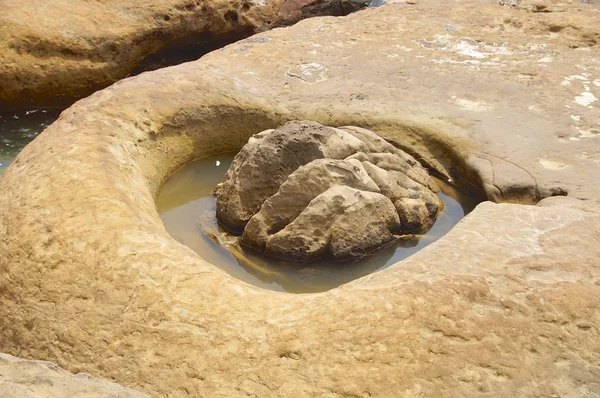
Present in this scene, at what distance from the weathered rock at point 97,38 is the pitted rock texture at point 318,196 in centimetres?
270

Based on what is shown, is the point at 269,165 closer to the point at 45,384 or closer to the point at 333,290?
the point at 333,290

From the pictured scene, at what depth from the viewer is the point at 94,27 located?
637cm

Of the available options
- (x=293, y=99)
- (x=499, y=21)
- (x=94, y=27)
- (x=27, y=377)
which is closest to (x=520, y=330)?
(x=27, y=377)

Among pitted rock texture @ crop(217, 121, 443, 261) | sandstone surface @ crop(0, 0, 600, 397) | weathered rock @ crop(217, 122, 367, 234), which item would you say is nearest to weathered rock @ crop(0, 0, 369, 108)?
sandstone surface @ crop(0, 0, 600, 397)

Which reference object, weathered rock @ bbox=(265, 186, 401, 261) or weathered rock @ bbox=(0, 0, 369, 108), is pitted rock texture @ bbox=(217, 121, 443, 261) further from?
weathered rock @ bbox=(0, 0, 369, 108)

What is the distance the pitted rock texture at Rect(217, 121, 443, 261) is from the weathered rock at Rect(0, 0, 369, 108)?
2697 millimetres

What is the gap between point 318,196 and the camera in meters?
3.69

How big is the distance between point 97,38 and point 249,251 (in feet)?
10.7

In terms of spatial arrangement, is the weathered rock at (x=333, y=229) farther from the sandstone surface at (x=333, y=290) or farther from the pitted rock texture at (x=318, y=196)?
the sandstone surface at (x=333, y=290)

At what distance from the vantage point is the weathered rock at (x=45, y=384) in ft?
5.49

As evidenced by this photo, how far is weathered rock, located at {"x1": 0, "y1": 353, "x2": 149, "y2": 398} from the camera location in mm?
1672

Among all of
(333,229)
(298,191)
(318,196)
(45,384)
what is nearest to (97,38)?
(298,191)

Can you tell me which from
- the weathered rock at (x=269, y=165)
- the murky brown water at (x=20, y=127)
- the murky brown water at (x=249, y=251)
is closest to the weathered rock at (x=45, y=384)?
the murky brown water at (x=249, y=251)

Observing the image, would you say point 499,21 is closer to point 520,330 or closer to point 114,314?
point 520,330
